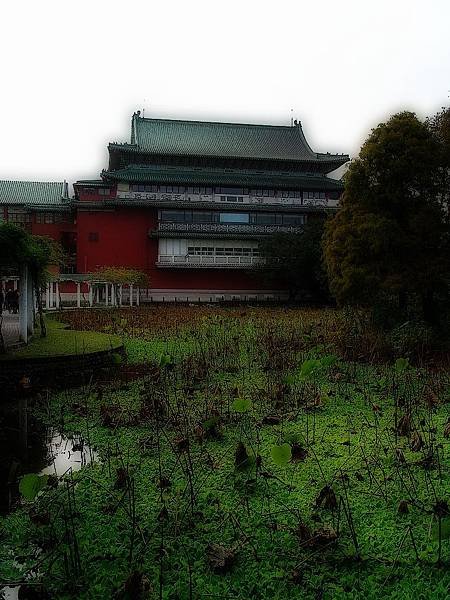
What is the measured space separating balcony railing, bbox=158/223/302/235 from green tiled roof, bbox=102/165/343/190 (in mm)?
2405

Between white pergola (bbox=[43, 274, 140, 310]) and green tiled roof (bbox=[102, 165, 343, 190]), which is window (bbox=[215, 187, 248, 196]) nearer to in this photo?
green tiled roof (bbox=[102, 165, 343, 190])

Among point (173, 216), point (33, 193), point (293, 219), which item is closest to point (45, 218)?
point (33, 193)

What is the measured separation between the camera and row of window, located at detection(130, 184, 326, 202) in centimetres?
3397

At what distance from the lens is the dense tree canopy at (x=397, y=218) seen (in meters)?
10.6

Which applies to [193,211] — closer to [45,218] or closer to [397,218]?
[45,218]

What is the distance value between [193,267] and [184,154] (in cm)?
686

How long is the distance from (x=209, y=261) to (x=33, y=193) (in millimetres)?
13493

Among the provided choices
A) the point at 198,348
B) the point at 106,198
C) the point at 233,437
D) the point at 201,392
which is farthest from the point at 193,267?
the point at 233,437

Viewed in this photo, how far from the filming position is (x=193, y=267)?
3344 centimetres

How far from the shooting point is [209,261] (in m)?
33.8

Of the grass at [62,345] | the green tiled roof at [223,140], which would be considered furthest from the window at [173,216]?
the grass at [62,345]

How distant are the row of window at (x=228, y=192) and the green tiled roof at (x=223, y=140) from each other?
2.03 metres

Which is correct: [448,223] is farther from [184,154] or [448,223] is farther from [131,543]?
[184,154]

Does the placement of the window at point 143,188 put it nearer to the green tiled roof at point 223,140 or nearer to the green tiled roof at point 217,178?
the green tiled roof at point 217,178
